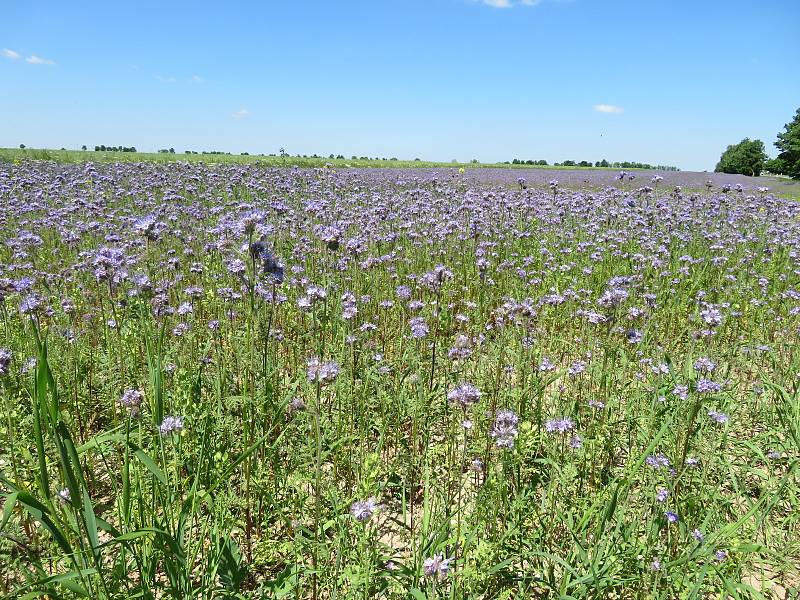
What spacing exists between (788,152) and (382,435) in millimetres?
57072

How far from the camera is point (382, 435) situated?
306 cm

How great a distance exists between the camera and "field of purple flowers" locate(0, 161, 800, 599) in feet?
7.41

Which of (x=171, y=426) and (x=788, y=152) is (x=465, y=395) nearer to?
(x=171, y=426)

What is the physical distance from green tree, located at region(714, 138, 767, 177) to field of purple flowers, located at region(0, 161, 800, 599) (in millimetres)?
70456

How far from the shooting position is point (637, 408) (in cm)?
400

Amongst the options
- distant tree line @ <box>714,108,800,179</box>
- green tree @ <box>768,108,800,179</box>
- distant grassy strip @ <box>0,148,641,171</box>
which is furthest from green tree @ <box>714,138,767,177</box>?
distant grassy strip @ <box>0,148,641,171</box>

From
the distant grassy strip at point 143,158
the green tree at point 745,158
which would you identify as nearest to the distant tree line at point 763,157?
the green tree at point 745,158

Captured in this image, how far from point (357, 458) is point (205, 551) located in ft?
3.58

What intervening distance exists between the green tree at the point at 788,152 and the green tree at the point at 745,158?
15926mm

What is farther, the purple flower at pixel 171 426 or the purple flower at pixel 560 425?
the purple flower at pixel 560 425

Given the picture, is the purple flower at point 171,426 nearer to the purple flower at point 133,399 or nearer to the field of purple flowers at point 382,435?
the field of purple flowers at point 382,435

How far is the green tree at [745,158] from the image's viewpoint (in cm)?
6400

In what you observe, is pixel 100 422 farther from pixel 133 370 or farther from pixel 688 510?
pixel 688 510

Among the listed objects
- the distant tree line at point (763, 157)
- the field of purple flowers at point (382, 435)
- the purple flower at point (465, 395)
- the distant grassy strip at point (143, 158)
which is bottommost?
the field of purple flowers at point (382, 435)
